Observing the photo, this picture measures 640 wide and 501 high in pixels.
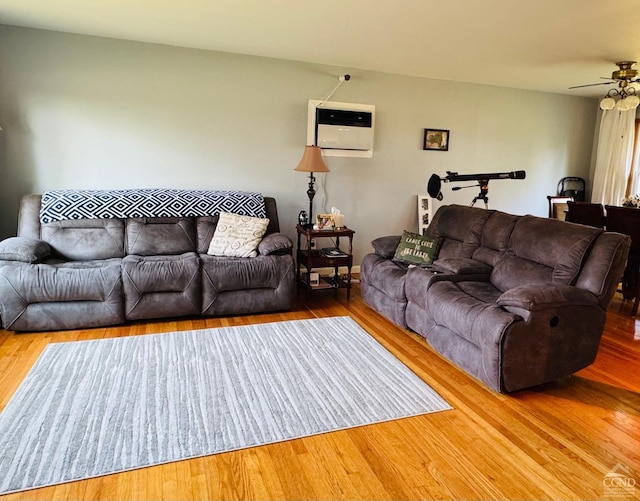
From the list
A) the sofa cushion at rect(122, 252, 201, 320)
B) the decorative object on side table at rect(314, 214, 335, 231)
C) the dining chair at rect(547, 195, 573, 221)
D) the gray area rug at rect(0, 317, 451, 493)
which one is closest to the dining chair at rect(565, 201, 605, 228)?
the dining chair at rect(547, 195, 573, 221)

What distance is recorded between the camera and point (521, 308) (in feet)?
7.79

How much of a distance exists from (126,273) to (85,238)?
27.3 inches

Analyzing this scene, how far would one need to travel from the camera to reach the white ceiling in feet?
9.50

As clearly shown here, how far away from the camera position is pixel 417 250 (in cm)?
374

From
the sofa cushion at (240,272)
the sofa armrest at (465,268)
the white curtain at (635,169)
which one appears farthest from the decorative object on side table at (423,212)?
the white curtain at (635,169)

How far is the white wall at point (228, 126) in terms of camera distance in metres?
3.82

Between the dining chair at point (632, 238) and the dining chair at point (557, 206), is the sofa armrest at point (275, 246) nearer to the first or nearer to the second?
the dining chair at point (632, 238)

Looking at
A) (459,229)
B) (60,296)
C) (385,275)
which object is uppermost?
(459,229)

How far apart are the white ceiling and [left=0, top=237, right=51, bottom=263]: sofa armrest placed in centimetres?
172

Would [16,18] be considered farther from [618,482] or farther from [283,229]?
[618,482]

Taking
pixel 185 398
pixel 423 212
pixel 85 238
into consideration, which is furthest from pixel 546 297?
pixel 85 238

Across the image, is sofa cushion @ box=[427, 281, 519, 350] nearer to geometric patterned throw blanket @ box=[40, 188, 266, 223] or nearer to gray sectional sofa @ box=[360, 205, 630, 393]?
gray sectional sofa @ box=[360, 205, 630, 393]

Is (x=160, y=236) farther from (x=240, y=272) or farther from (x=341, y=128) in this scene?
(x=341, y=128)

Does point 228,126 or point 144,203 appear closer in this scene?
point 144,203
